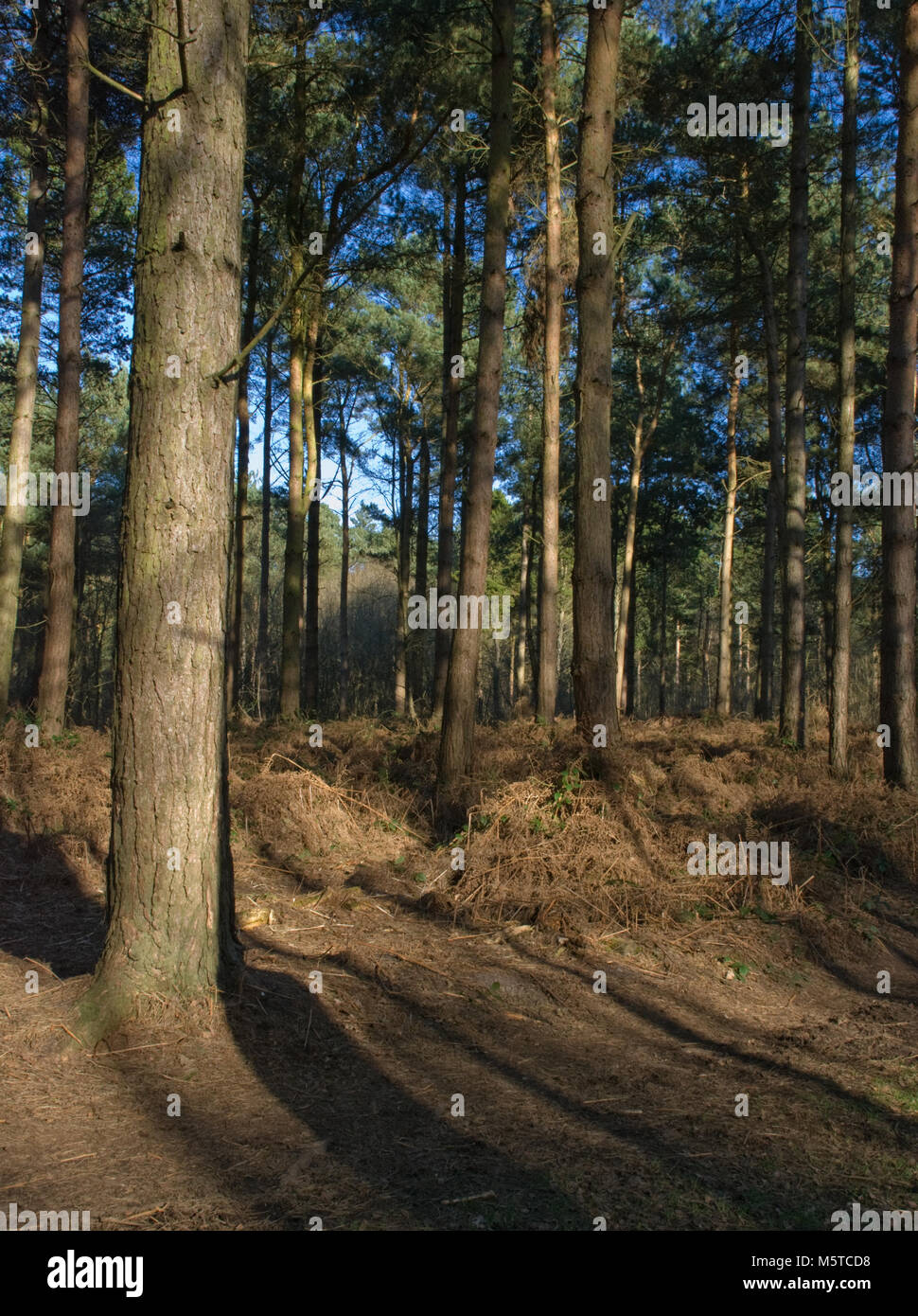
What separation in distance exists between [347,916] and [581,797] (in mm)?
2334

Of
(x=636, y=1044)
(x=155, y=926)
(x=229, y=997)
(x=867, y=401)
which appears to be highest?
(x=867, y=401)

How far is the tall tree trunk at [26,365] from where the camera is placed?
41.8ft

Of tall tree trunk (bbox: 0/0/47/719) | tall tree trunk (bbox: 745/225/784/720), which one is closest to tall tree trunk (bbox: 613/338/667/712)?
tall tree trunk (bbox: 745/225/784/720)

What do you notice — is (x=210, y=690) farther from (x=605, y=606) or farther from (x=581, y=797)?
(x=605, y=606)

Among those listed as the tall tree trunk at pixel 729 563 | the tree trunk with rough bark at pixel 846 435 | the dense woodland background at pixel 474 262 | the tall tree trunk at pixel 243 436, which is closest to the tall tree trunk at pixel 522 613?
the dense woodland background at pixel 474 262

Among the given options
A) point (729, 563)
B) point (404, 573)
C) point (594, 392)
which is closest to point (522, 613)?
point (404, 573)

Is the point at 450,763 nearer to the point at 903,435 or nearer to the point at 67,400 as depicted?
the point at 903,435

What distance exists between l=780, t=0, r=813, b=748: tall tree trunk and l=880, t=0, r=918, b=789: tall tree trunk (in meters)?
2.85

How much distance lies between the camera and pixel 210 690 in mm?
4805

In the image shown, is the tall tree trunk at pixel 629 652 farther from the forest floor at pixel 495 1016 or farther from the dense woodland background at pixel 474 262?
the forest floor at pixel 495 1016

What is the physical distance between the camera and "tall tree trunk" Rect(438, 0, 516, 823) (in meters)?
9.82

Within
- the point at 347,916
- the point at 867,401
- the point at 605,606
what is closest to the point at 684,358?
the point at 867,401

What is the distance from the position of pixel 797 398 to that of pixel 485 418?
6318 millimetres

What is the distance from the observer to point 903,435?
34.4 feet
